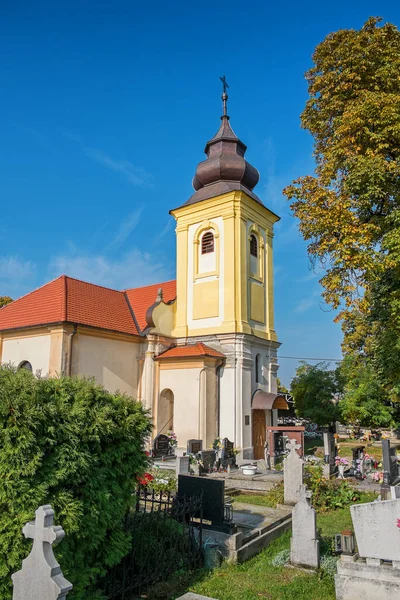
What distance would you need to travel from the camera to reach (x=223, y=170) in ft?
77.9

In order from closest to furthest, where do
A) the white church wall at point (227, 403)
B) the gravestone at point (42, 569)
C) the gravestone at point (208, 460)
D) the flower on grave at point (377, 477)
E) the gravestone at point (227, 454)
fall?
the gravestone at point (42, 569)
the flower on grave at point (377, 477)
the gravestone at point (208, 460)
the gravestone at point (227, 454)
the white church wall at point (227, 403)

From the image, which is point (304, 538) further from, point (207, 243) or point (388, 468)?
point (207, 243)

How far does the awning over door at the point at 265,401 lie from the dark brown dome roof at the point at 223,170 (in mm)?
9938

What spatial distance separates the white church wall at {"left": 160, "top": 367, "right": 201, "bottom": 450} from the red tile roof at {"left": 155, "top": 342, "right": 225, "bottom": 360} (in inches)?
27.5

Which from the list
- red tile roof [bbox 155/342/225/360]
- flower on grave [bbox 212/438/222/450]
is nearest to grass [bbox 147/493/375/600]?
flower on grave [bbox 212/438/222/450]

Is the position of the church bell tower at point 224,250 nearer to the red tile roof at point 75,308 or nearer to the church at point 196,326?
the church at point 196,326

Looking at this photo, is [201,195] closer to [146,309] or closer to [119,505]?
[146,309]

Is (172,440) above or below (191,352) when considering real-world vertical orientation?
below

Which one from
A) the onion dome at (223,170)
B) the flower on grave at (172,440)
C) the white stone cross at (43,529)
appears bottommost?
the flower on grave at (172,440)

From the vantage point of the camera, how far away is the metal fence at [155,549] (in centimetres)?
606

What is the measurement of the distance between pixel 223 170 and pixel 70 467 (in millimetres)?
20538

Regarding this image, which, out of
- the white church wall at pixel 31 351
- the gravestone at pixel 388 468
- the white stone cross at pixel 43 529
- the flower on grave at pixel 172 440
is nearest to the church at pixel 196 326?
the white church wall at pixel 31 351

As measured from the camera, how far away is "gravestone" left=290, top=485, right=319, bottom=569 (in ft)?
24.4

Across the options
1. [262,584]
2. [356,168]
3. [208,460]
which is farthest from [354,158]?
[208,460]
